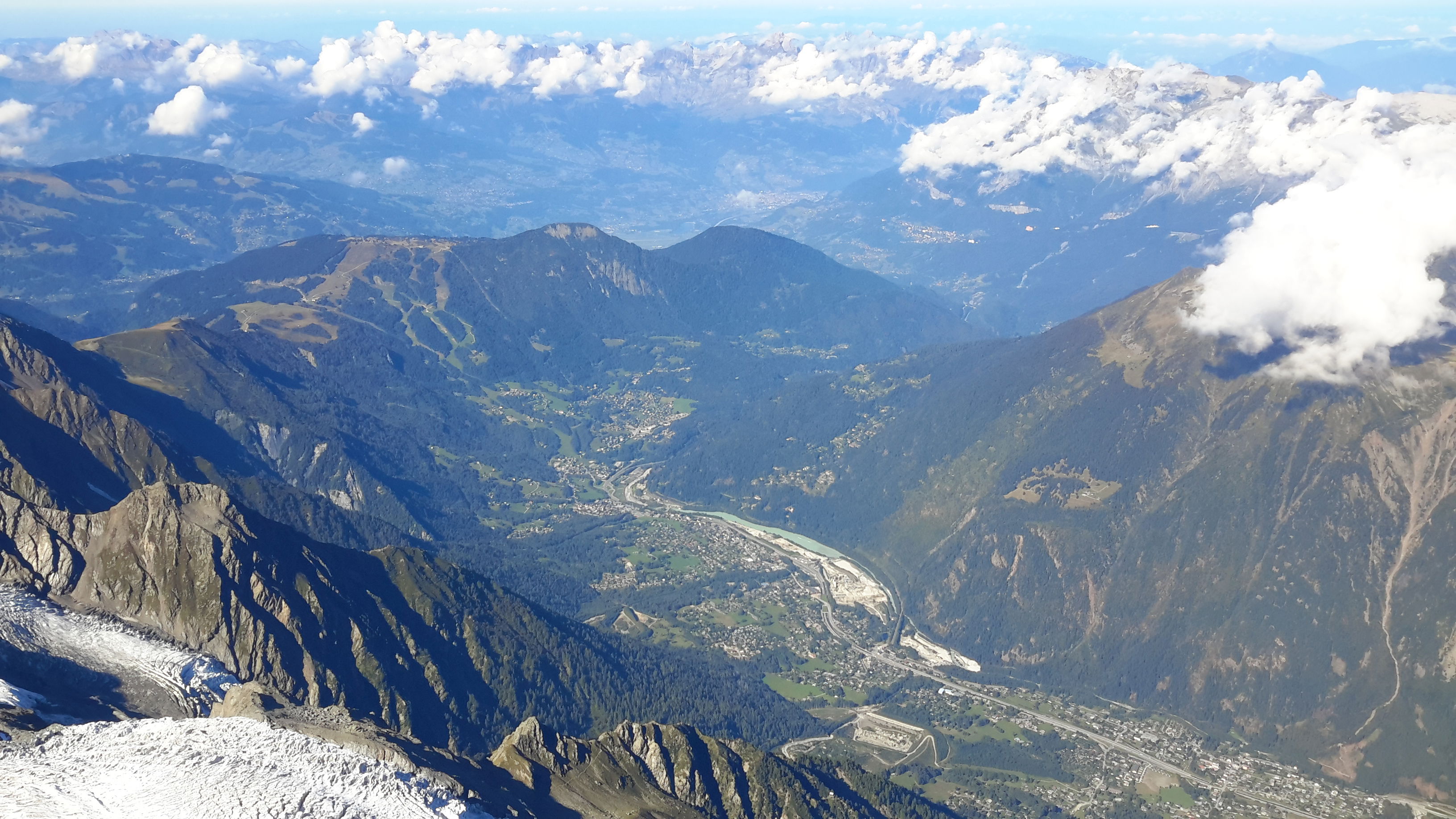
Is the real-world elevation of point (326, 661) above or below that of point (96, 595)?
below

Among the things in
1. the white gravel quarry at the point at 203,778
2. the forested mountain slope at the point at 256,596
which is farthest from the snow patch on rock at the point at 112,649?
the white gravel quarry at the point at 203,778

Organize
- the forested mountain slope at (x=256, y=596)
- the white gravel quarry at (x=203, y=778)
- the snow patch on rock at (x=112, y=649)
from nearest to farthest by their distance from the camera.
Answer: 1. the white gravel quarry at (x=203, y=778)
2. the snow patch on rock at (x=112, y=649)
3. the forested mountain slope at (x=256, y=596)

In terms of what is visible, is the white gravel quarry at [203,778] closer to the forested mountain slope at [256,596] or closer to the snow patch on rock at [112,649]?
the snow patch on rock at [112,649]

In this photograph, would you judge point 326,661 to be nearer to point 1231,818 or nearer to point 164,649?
point 164,649

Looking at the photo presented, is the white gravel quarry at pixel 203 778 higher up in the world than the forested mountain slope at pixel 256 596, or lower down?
higher up

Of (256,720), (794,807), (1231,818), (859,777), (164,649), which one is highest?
(256,720)

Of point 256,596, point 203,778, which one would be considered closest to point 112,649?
point 256,596

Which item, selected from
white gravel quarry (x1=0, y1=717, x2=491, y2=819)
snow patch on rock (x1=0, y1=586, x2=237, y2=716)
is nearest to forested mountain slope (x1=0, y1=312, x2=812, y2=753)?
snow patch on rock (x1=0, y1=586, x2=237, y2=716)

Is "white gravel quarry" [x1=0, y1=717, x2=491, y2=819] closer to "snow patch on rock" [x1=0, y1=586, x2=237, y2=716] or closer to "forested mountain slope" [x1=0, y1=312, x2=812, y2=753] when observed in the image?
"snow patch on rock" [x1=0, y1=586, x2=237, y2=716]

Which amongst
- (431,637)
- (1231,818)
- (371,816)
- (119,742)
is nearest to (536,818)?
(371,816)
